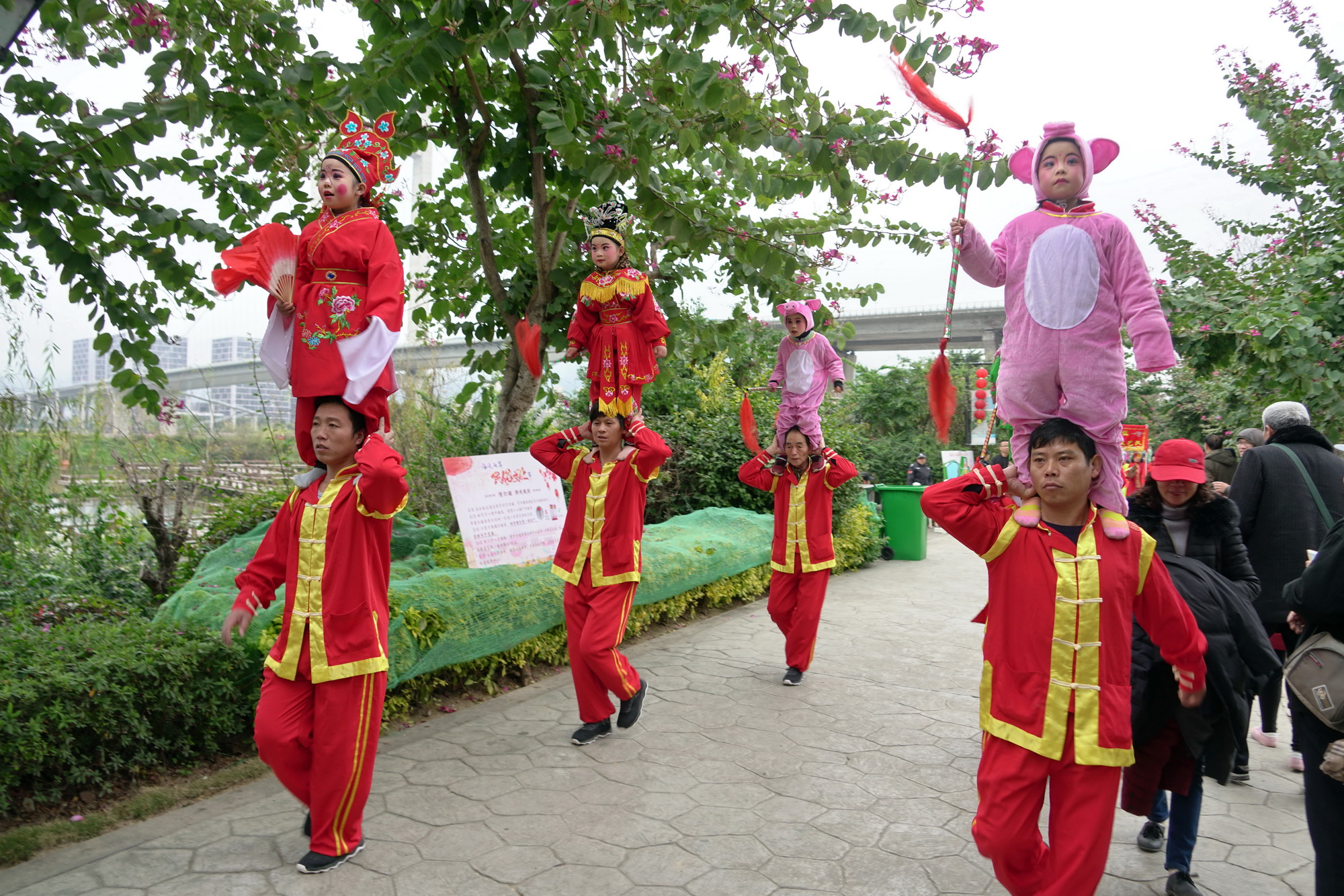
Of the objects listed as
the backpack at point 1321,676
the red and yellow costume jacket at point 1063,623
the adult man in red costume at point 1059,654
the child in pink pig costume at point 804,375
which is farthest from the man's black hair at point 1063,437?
the child in pink pig costume at point 804,375

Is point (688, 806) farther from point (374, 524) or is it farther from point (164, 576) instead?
point (164, 576)

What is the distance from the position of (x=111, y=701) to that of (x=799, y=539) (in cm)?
406

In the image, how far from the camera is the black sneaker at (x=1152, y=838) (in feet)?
11.7

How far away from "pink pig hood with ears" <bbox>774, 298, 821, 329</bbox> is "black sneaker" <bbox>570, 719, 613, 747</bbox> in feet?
10.7

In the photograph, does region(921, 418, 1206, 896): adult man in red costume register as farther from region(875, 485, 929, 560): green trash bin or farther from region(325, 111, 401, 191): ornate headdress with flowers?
region(875, 485, 929, 560): green trash bin

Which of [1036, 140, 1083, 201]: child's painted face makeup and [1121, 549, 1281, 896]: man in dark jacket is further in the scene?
[1121, 549, 1281, 896]: man in dark jacket

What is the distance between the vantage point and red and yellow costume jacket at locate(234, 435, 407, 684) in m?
3.10

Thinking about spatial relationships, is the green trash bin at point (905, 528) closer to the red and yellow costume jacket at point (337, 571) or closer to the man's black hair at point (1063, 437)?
the man's black hair at point (1063, 437)

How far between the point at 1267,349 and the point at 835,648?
152 inches

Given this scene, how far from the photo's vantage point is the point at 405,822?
3633 millimetres

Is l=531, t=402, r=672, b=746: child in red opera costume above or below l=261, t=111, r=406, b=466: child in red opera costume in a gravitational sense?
below

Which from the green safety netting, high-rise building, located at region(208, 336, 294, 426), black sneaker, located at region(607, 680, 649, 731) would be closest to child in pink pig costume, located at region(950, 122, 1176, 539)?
black sneaker, located at region(607, 680, 649, 731)

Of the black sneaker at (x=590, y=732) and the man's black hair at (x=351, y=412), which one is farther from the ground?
the man's black hair at (x=351, y=412)

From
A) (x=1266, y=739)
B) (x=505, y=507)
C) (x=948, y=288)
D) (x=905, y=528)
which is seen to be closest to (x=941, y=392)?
(x=948, y=288)
